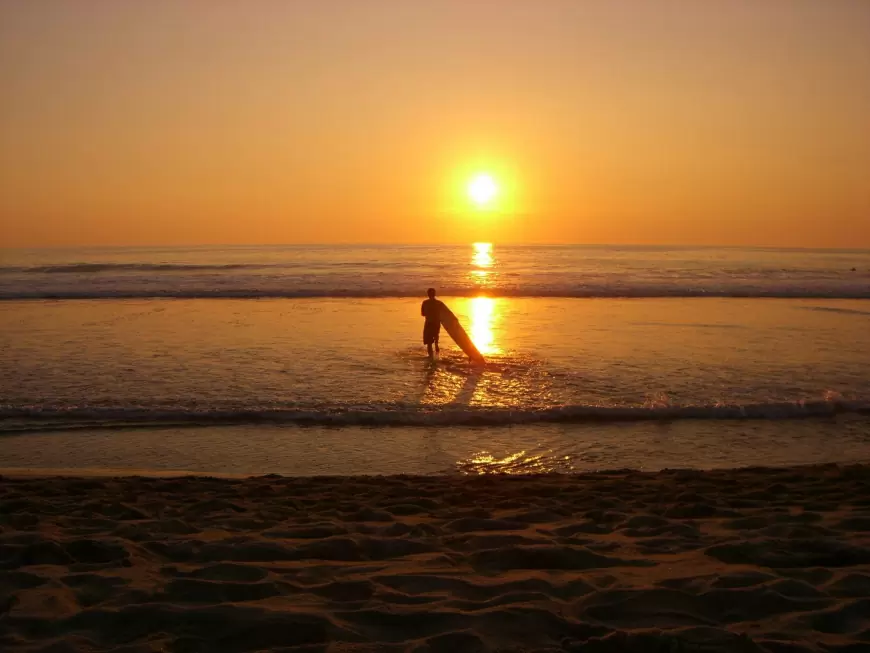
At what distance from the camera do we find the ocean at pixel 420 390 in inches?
320

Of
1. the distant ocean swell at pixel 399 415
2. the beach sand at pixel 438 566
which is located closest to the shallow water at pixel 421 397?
the distant ocean swell at pixel 399 415

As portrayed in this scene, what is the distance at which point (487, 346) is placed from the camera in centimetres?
1623

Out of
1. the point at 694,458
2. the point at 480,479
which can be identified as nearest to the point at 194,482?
the point at 480,479

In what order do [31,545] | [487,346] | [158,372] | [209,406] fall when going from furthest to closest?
[487,346] → [158,372] → [209,406] → [31,545]

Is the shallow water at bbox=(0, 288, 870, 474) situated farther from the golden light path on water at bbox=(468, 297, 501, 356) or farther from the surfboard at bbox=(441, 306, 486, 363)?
the surfboard at bbox=(441, 306, 486, 363)

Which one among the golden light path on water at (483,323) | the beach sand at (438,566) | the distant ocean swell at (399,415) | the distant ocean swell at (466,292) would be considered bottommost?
the distant ocean swell at (399,415)

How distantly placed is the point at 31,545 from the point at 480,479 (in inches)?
147

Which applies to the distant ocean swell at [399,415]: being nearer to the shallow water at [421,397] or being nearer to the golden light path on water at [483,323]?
the shallow water at [421,397]

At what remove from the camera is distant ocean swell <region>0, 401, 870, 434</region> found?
9.52 metres

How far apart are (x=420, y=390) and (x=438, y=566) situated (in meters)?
7.05

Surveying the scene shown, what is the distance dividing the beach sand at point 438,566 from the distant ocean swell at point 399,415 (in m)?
3.01

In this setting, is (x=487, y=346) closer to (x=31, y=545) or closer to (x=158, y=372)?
(x=158, y=372)

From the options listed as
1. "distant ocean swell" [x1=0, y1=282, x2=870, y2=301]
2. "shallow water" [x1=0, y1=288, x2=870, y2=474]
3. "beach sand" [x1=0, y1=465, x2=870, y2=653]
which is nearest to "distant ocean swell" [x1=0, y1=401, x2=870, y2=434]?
"shallow water" [x1=0, y1=288, x2=870, y2=474]

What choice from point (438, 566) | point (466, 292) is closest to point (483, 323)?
point (466, 292)
